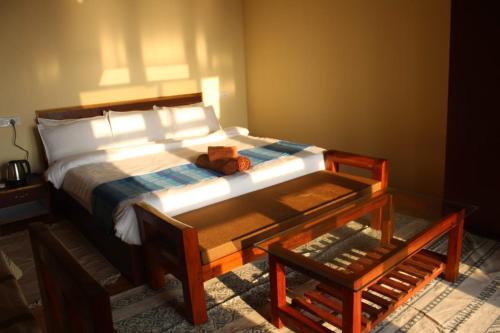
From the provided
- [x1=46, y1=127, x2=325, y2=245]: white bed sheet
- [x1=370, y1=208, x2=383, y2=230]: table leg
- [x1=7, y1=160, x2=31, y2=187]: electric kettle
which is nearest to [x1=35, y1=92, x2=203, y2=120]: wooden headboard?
[x1=7, y1=160, x2=31, y2=187]: electric kettle

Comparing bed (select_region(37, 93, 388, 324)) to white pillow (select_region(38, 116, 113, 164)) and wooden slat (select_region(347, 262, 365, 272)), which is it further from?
wooden slat (select_region(347, 262, 365, 272))

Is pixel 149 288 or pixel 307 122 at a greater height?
pixel 307 122

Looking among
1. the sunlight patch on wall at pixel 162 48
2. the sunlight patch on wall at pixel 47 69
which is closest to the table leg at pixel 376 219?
the sunlight patch on wall at pixel 162 48

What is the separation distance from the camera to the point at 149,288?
229cm

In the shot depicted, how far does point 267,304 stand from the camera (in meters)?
2.07

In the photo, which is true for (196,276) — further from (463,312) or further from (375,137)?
(375,137)

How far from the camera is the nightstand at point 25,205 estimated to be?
308 centimetres

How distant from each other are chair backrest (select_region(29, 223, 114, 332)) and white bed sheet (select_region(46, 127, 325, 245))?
986mm

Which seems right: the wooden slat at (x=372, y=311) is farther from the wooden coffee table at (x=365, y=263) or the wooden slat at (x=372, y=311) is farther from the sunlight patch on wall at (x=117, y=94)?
the sunlight patch on wall at (x=117, y=94)

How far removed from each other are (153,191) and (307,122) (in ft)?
7.35

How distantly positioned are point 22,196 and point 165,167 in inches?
45.8

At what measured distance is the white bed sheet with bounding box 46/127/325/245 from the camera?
226cm

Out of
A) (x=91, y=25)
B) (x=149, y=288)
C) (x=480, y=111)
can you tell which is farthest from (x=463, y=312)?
(x=91, y=25)

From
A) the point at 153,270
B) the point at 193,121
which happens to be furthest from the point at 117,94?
the point at 153,270
